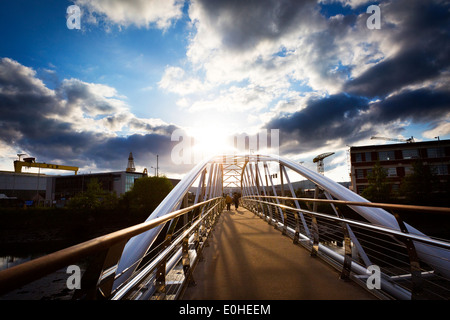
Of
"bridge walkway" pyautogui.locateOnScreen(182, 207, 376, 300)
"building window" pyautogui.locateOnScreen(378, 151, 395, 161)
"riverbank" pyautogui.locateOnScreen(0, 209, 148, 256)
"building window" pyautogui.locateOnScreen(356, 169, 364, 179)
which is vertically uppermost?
"building window" pyautogui.locateOnScreen(378, 151, 395, 161)

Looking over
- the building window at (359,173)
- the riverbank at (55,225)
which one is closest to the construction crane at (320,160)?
the building window at (359,173)

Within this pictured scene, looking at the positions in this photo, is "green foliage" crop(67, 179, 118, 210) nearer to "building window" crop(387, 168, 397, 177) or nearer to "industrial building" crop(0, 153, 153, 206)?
"industrial building" crop(0, 153, 153, 206)

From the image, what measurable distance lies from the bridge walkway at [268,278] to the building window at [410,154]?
128ft

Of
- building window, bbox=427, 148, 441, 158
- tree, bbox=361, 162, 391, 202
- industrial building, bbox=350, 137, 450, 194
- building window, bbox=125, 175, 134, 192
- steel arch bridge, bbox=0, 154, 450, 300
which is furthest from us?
building window, bbox=125, 175, 134, 192

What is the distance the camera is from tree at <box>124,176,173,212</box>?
39.8 meters

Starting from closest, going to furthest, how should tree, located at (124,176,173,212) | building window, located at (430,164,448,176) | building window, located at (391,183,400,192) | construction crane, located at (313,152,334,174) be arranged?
building window, located at (430,164,448,176) → building window, located at (391,183,400,192) → tree, located at (124,176,173,212) → construction crane, located at (313,152,334,174)

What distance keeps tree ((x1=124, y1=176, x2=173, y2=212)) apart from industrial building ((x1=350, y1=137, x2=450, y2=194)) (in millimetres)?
31770

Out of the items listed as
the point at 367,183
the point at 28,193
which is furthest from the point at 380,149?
the point at 28,193

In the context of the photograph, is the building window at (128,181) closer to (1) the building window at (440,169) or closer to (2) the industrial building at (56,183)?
(2) the industrial building at (56,183)

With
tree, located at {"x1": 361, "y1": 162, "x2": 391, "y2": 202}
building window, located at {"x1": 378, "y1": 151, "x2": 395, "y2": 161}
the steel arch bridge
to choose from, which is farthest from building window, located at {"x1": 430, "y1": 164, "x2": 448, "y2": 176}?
the steel arch bridge

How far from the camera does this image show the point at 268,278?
3.14 meters

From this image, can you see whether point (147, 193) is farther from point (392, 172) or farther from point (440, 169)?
point (440, 169)

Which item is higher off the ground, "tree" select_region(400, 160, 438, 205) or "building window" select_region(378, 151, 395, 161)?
"building window" select_region(378, 151, 395, 161)

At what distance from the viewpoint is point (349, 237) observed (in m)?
3.24
